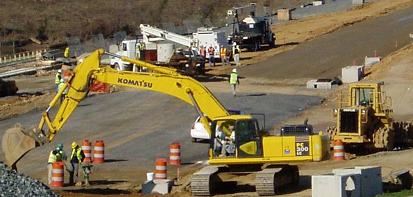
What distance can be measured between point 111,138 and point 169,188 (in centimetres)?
1186

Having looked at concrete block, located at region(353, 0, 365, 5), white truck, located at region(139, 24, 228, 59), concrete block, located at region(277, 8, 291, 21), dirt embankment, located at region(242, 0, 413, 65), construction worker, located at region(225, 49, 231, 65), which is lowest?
construction worker, located at region(225, 49, 231, 65)

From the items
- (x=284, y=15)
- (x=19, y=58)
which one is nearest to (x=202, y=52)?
(x=19, y=58)

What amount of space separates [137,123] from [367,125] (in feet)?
39.5

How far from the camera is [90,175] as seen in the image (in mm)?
33250

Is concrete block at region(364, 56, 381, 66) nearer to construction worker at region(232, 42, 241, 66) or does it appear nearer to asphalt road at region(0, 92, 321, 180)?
construction worker at region(232, 42, 241, 66)

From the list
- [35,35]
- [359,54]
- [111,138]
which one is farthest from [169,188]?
[35,35]

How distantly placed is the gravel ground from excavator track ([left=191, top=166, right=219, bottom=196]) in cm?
506

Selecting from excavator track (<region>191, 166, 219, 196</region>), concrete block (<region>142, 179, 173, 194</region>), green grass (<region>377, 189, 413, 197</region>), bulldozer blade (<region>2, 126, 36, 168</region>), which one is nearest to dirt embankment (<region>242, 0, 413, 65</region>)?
concrete block (<region>142, 179, 173, 194</region>)

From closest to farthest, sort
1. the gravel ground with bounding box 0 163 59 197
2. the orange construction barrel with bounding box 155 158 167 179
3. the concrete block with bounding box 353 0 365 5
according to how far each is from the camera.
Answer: the gravel ground with bounding box 0 163 59 197, the orange construction barrel with bounding box 155 158 167 179, the concrete block with bounding box 353 0 365 5

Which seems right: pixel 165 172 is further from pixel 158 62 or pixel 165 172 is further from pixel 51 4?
pixel 51 4

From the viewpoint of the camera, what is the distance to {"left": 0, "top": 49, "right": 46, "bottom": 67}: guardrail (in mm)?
76875

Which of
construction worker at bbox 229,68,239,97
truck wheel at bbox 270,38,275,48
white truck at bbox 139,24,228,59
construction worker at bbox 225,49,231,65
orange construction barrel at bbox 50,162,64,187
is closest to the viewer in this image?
orange construction barrel at bbox 50,162,64,187

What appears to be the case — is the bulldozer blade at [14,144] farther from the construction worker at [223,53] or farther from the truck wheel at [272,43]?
the truck wheel at [272,43]

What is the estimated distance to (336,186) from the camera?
24.6 meters
